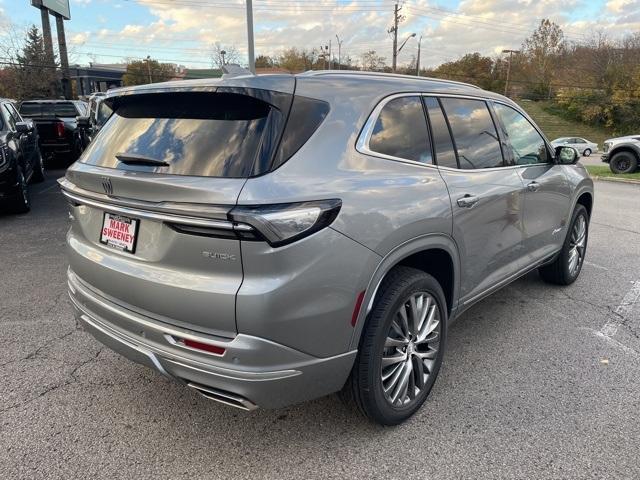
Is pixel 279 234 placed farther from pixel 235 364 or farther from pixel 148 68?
pixel 148 68

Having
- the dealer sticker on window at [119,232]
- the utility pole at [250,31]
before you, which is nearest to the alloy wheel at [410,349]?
the dealer sticker on window at [119,232]

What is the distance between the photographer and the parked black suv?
7.31 metres

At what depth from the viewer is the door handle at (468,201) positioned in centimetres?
291

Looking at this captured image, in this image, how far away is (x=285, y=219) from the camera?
198 cm

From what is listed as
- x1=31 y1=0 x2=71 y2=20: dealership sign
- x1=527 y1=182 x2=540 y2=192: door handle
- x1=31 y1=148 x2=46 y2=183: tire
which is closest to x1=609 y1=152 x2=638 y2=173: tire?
x1=527 y1=182 x2=540 y2=192: door handle

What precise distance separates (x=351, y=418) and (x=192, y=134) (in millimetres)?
1738

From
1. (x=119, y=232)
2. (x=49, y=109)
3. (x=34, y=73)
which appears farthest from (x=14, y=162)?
(x=34, y=73)

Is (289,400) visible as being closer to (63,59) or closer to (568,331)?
(568,331)

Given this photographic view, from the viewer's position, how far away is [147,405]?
114 inches

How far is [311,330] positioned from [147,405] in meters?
1.36

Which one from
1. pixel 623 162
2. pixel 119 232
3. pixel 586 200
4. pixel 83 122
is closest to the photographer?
pixel 119 232

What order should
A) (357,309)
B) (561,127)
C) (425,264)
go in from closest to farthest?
1. (357,309)
2. (425,264)
3. (561,127)

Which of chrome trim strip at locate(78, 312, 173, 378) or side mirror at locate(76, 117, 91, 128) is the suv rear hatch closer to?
chrome trim strip at locate(78, 312, 173, 378)

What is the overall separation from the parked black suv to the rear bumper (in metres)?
6.13
